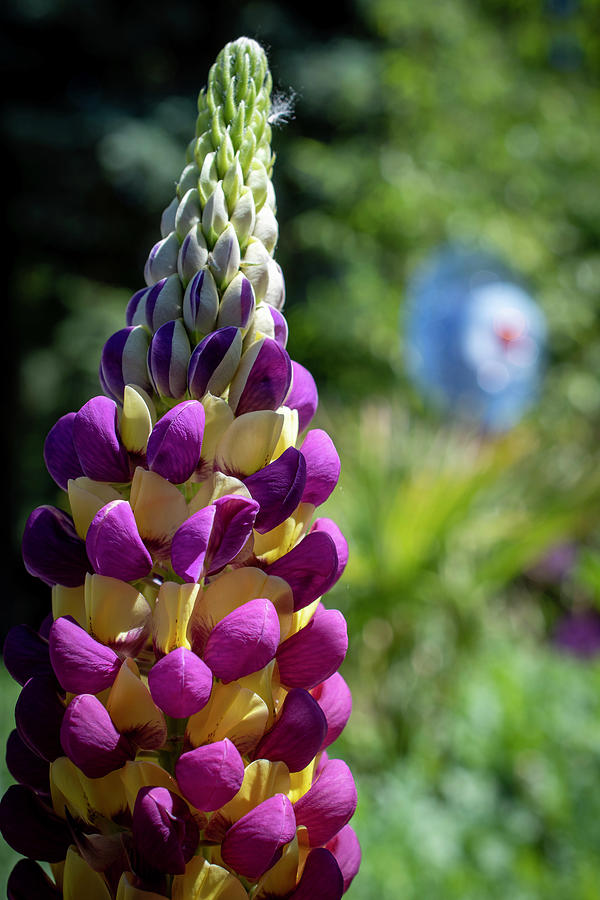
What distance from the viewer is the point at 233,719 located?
20.4 inches

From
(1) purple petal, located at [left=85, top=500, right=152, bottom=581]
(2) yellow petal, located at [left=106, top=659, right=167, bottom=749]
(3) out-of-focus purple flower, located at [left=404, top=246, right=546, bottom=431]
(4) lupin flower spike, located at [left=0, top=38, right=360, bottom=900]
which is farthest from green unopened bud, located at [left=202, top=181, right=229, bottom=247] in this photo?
(3) out-of-focus purple flower, located at [left=404, top=246, right=546, bottom=431]

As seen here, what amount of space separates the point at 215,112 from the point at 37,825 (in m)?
0.55

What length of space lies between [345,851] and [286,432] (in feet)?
1.09

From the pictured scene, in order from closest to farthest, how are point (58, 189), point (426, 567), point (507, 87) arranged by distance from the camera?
point (426, 567) < point (58, 189) < point (507, 87)

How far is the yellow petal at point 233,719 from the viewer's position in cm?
52

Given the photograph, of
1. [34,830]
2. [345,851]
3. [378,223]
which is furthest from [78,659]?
[378,223]

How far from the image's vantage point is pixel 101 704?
50 centimetres

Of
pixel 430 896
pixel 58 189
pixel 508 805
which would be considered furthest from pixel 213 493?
pixel 58 189

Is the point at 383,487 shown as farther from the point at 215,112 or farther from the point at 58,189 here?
the point at 58,189

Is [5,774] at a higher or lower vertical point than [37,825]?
lower

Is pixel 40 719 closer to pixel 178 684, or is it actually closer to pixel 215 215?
pixel 178 684

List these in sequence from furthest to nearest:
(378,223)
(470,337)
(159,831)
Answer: (378,223) → (470,337) → (159,831)

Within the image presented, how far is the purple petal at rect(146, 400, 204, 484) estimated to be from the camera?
0.53m

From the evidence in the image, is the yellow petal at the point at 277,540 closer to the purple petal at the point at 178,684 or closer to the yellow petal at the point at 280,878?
the purple petal at the point at 178,684
